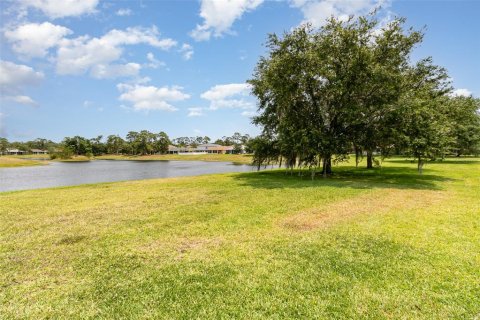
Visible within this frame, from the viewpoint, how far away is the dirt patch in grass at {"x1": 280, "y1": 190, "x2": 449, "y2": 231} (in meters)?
8.13

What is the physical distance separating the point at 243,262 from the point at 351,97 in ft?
55.9

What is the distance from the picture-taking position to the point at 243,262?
542cm

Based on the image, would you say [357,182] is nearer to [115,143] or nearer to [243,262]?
[243,262]

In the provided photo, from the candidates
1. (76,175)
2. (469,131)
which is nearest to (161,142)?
(76,175)

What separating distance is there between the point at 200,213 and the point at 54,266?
4606mm

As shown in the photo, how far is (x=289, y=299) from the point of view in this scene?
4.16 metres

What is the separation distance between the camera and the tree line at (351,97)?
1731cm

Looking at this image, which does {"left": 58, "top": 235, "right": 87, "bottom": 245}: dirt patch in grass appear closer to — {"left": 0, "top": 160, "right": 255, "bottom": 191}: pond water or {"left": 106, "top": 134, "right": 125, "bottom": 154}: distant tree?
{"left": 0, "top": 160, "right": 255, "bottom": 191}: pond water

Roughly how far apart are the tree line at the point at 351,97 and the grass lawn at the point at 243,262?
8.50 meters

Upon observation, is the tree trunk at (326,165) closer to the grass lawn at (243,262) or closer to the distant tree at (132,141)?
the grass lawn at (243,262)

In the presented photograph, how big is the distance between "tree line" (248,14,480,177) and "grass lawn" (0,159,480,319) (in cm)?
850

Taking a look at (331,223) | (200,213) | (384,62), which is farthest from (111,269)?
(384,62)

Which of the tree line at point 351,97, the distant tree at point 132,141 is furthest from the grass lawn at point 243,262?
the distant tree at point 132,141

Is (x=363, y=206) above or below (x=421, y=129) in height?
below
